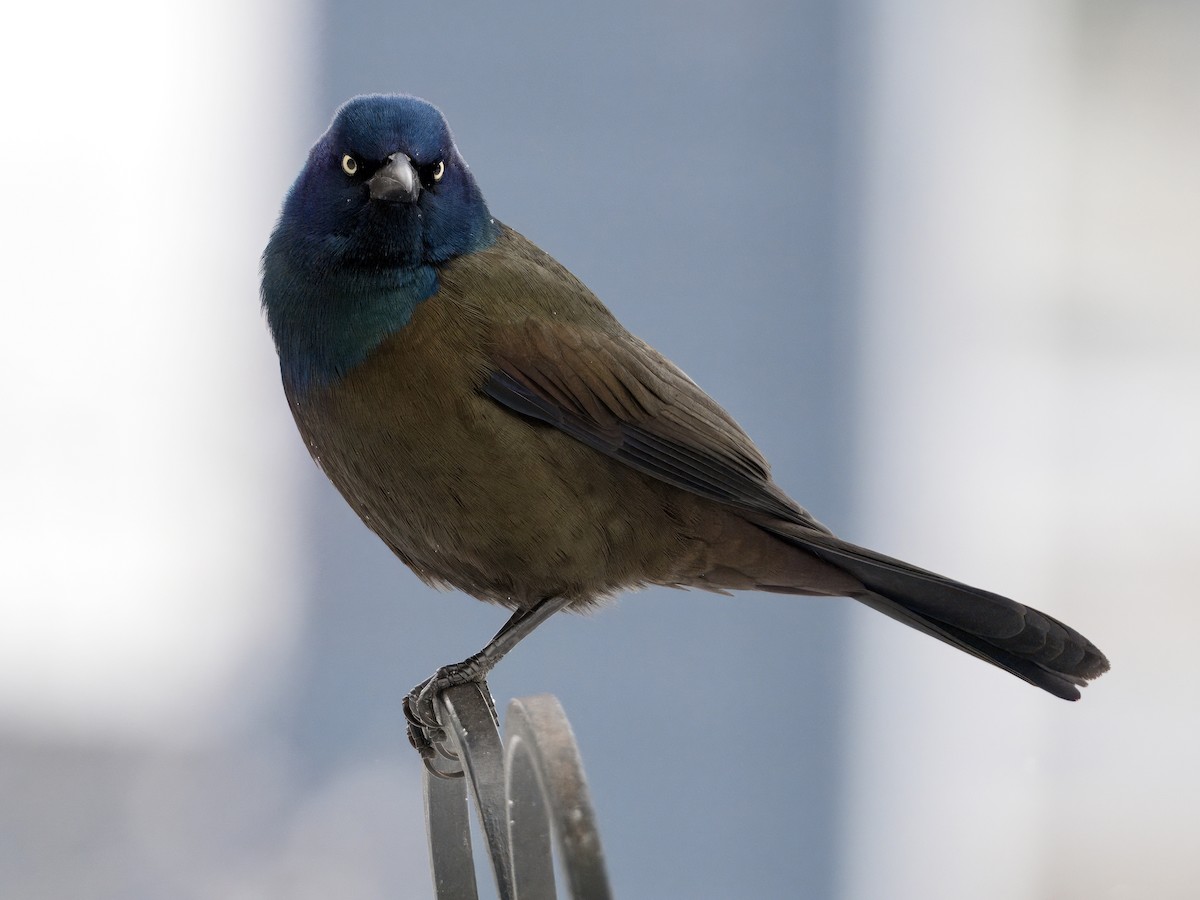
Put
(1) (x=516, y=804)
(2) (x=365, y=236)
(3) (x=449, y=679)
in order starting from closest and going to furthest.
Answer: (1) (x=516, y=804), (3) (x=449, y=679), (2) (x=365, y=236)

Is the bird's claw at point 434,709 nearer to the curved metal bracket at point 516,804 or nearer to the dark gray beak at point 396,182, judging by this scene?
the curved metal bracket at point 516,804

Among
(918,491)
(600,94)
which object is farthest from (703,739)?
(600,94)

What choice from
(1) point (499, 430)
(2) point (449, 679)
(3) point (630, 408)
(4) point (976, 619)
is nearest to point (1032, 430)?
(4) point (976, 619)

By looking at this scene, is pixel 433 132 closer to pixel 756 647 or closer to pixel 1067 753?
pixel 756 647

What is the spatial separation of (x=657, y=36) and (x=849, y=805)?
2198 millimetres

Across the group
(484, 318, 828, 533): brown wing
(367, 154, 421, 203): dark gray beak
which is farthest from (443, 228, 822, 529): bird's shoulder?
(367, 154, 421, 203): dark gray beak

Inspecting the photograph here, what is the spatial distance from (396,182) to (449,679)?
0.70m

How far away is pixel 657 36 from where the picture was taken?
453 cm

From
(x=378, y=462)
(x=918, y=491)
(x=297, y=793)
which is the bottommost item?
(x=297, y=793)

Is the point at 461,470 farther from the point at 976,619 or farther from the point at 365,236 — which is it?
the point at 976,619

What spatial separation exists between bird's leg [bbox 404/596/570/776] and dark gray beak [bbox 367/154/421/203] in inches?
24.6

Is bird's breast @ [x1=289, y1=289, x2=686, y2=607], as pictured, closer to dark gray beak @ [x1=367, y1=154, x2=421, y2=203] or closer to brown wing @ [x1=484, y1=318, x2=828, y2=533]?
brown wing @ [x1=484, y1=318, x2=828, y2=533]

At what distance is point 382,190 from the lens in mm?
2293

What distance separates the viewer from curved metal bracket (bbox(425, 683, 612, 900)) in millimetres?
1551
